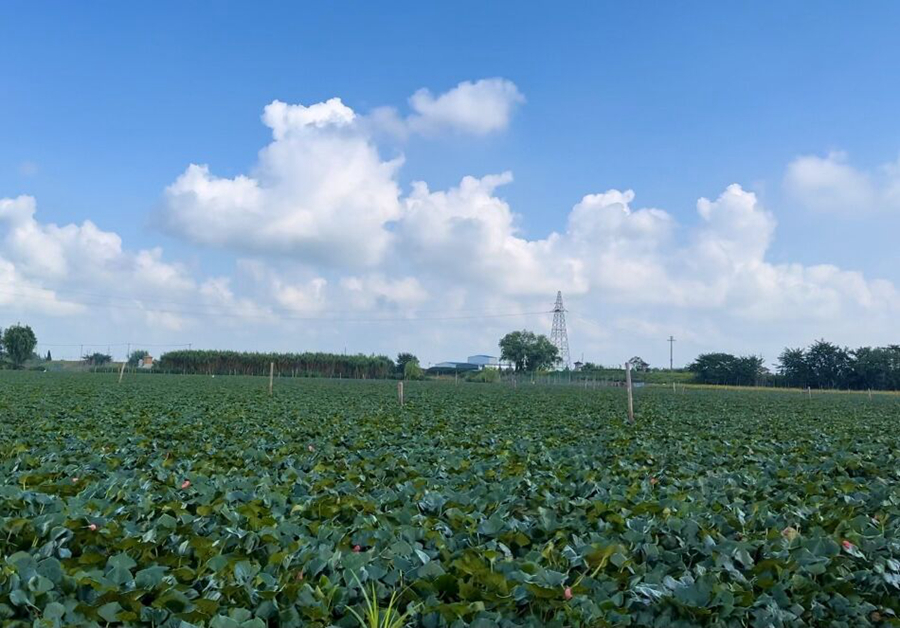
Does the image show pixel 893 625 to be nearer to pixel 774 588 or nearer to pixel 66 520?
pixel 774 588

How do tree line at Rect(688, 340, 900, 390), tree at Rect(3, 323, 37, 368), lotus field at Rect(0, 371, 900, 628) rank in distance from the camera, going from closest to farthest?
lotus field at Rect(0, 371, 900, 628) < tree line at Rect(688, 340, 900, 390) < tree at Rect(3, 323, 37, 368)

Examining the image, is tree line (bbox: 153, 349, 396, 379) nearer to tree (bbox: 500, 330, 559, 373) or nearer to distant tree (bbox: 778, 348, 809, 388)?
tree (bbox: 500, 330, 559, 373)

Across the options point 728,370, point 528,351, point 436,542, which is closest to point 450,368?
point 528,351

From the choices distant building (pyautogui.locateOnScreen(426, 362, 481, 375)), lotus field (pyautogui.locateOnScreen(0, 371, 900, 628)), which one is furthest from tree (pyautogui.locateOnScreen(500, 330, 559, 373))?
lotus field (pyautogui.locateOnScreen(0, 371, 900, 628))

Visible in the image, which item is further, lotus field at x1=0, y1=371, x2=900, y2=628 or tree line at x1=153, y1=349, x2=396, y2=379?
tree line at x1=153, y1=349, x2=396, y2=379

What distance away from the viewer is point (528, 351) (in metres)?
94.3

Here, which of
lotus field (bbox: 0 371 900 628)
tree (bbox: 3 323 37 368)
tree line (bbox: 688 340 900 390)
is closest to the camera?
lotus field (bbox: 0 371 900 628)

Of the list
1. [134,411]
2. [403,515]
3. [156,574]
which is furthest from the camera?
[134,411]

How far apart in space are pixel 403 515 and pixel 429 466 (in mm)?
2231

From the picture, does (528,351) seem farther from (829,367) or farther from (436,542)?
(436,542)

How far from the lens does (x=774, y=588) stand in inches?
115

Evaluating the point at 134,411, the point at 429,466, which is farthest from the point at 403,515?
the point at 134,411

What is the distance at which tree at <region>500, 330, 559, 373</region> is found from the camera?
9281 centimetres

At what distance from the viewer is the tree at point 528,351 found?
9281 cm
